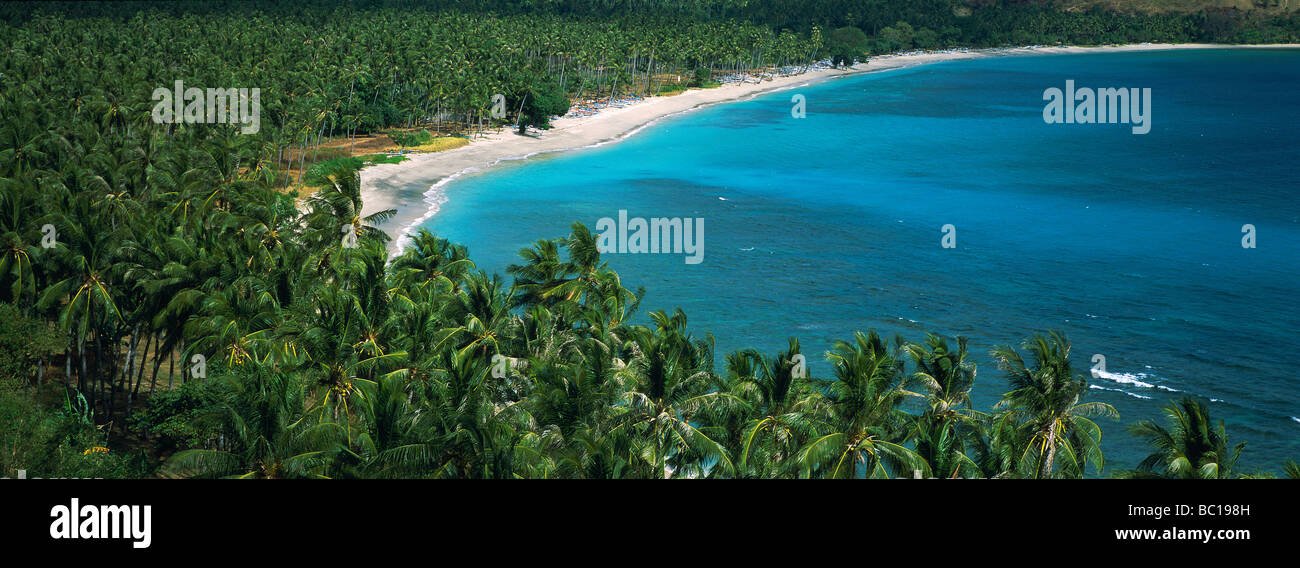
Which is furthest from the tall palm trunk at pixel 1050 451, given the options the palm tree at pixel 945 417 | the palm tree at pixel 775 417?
the palm tree at pixel 775 417

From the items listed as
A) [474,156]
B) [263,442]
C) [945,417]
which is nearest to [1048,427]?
[945,417]

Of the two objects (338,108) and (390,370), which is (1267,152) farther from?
(390,370)

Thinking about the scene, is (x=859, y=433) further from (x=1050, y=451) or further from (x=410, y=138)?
(x=410, y=138)

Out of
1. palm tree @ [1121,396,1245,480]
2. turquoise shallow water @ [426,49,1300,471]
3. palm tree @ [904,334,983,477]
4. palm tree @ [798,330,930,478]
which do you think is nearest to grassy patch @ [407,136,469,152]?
turquoise shallow water @ [426,49,1300,471]

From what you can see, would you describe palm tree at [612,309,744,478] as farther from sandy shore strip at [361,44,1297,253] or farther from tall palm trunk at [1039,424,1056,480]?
sandy shore strip at [361,44,1297,253]
